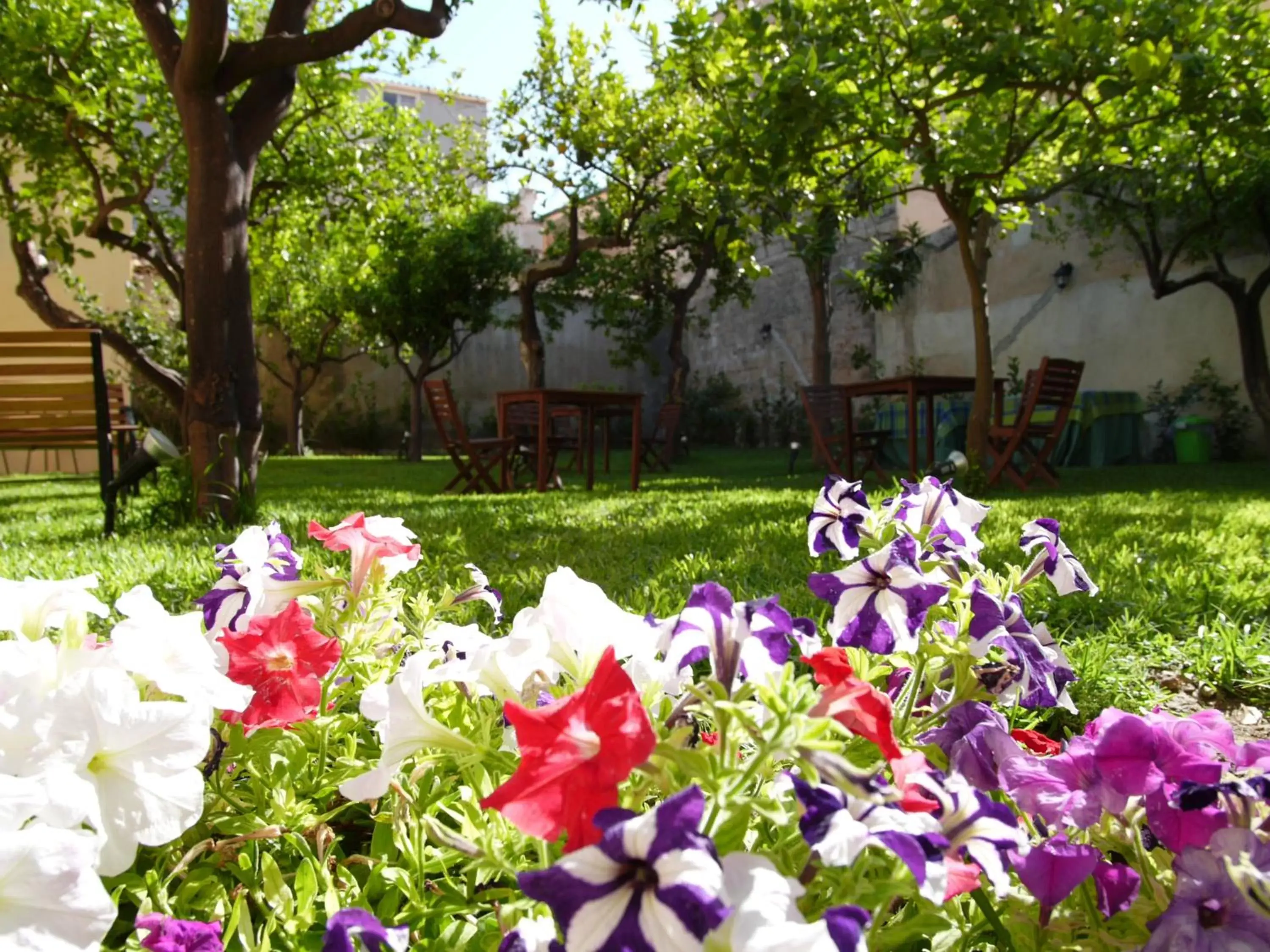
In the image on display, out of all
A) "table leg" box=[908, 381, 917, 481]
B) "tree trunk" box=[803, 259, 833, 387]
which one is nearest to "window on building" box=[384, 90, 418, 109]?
"tree trunk" box=[803, 259, 833, 387]

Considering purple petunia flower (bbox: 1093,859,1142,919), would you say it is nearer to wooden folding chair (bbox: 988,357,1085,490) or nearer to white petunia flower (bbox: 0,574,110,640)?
white petunia flower (bbox: 0,574,110,640)

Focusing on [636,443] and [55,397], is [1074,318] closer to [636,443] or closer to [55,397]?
[636,443]

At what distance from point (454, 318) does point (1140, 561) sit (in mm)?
12265

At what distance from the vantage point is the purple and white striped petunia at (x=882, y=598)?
2.61 feet

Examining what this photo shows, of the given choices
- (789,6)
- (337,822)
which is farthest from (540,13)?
(337,822)

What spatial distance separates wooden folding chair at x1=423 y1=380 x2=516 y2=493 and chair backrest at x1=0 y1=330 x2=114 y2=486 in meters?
2.72

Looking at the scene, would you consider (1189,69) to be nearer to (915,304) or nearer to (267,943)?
(267,943)

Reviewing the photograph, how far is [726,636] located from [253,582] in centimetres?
62

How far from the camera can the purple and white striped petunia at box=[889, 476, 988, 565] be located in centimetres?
95

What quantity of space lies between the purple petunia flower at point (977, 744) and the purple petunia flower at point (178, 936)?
61 cm

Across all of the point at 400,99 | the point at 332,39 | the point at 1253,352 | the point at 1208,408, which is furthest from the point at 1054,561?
the point at 400,99

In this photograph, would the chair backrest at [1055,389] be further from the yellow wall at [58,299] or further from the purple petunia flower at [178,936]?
the yellow wall at [58,299]

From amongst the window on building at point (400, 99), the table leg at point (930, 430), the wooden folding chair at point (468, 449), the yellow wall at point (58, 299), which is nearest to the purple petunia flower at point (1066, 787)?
the wooden folding chair at point (468, 449)

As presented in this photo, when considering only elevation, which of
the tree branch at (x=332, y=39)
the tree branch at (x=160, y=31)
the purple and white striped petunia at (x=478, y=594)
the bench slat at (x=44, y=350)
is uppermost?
the tree branch at (x=160, y=31)
